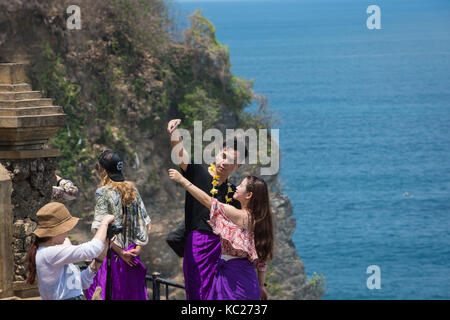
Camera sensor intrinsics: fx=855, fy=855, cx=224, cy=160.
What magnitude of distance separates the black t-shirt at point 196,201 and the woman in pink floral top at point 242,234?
0.33 meters

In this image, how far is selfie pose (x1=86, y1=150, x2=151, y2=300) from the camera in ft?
22.6

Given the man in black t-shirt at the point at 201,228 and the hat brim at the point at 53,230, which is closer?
the hat brim at the point at 53,230

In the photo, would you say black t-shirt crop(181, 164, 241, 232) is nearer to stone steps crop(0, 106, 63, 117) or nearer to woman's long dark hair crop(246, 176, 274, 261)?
woman's long dark hair crop(246, 176, 274, 261)

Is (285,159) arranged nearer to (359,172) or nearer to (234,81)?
(359,172)

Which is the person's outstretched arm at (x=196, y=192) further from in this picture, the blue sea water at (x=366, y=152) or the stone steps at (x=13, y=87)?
the blue sea water at (x=366, y=152)

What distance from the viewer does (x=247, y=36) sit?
185625mm

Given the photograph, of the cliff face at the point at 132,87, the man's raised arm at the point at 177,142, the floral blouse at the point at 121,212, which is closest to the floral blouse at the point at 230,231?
the man's raised arm at the point at 177,142

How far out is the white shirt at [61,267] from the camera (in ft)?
18.1

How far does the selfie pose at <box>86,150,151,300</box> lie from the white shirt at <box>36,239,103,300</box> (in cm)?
113

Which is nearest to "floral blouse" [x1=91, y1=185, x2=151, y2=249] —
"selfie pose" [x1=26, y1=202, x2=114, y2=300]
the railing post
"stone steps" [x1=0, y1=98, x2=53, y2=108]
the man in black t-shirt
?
the man in black t-shirt

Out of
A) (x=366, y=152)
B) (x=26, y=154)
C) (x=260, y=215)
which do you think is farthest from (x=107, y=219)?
(x=366, y=152)
